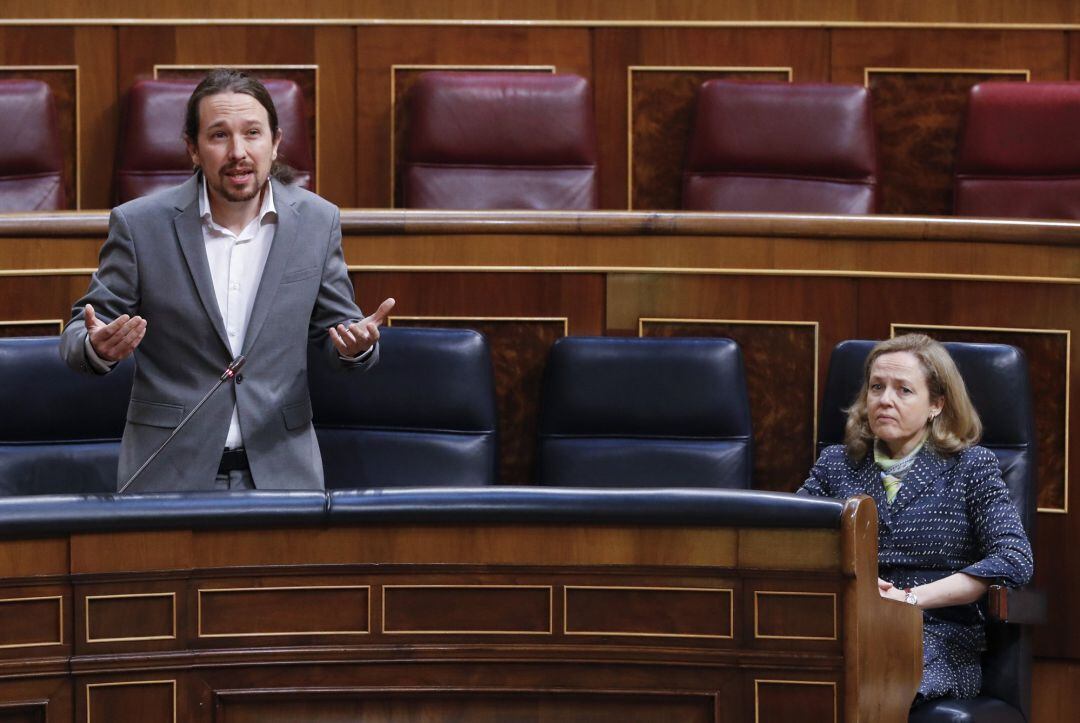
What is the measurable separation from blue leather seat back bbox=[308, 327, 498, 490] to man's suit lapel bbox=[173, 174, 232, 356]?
0.54 ft

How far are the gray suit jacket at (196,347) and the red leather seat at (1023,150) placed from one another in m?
0.72

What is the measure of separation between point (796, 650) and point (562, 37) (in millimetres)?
885

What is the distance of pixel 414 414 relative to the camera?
97 centimetres

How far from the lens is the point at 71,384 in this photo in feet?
3.09

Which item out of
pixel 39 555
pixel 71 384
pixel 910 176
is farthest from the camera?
pixel 910 176

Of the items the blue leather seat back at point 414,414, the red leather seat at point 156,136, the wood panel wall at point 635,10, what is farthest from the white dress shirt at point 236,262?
the wood panel wall at point 635,10

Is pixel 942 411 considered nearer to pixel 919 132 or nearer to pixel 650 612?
pixel 650 612

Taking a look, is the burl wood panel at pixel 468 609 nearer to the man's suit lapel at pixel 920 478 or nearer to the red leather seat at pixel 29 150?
the man's suit lapel at pixel 920 478

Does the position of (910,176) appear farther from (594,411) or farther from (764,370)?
(594,411)

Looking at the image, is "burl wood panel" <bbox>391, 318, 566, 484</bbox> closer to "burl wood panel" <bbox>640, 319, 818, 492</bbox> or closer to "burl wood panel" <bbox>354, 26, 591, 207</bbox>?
"burl wood panel" <bbox>640, 319, 818, 492</bbox>

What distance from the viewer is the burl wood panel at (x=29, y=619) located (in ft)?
1.99

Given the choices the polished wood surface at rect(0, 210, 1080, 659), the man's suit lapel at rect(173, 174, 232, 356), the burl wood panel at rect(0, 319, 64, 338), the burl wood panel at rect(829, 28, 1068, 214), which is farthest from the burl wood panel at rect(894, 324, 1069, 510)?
the burl wood panel at rect(0, 319, 64, 338)

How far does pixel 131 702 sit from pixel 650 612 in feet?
0.73

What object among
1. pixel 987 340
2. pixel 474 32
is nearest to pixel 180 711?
pixel 987 340
